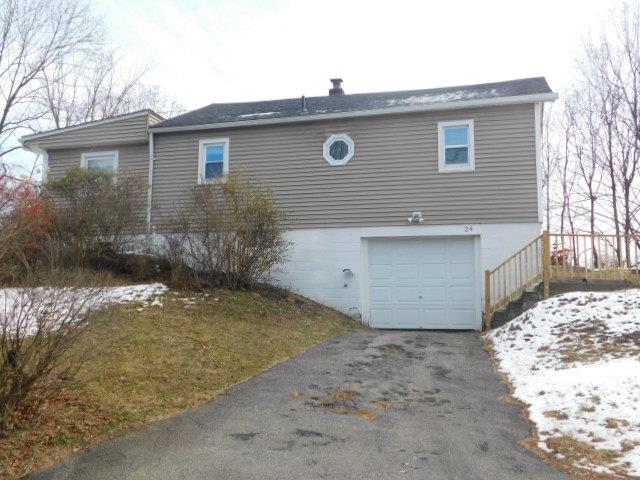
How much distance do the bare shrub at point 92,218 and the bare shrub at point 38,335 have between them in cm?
592

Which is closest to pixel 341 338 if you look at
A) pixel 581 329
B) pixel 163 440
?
pixel 581 329

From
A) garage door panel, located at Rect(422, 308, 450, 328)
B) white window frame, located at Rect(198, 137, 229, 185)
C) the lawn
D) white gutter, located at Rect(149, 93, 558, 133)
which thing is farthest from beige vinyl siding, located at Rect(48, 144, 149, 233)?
garage door panel, located at Rect(422, 308, 450, 328)

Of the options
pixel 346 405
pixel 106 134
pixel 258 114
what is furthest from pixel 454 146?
pixel 106 134

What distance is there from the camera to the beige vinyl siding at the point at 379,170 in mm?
11844

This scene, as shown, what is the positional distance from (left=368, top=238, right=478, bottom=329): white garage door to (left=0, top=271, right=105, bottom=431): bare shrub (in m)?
8.25

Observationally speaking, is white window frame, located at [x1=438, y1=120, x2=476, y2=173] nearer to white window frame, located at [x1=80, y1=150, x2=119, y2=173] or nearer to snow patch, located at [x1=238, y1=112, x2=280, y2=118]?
snow patch, located at [x1=238, y1=112, x2=280, y2=118]

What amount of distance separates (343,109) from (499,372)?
8.16 m

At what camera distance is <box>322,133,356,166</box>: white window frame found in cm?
1288

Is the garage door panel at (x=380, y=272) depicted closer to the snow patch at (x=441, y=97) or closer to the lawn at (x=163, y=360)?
the lawn at (x=163, y=360)

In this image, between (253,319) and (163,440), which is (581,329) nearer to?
→ (253,319)

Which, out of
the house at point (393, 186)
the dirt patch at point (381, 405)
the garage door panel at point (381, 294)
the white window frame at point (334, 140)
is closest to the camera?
the dirt patch at point (381, 405)

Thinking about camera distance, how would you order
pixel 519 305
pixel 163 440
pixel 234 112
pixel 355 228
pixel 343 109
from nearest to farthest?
pixel 163 440 < pixel 519 305 < pixel 355 228 < pixel 343 109 < pixel 234 112

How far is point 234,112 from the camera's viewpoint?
15578 mm

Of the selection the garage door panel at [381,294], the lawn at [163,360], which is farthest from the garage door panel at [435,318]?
the lawn at [163,360]
